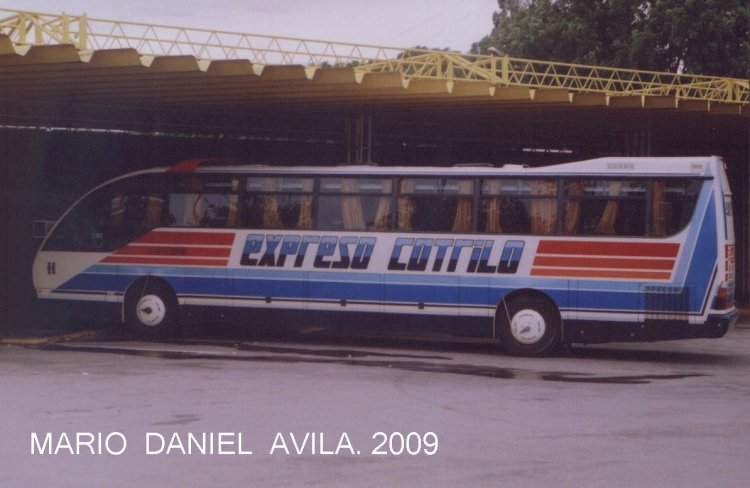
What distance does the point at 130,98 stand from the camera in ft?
74.6

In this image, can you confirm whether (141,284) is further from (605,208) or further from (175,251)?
(605,208)

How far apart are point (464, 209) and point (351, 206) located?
1.82m

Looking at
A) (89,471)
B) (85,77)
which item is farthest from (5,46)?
(89,471)

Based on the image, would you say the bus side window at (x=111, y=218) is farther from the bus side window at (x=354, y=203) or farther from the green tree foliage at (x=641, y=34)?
the green tree foliage at (x=641, y=34)

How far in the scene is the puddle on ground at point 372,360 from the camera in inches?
A: 572

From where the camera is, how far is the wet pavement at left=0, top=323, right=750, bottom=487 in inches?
332

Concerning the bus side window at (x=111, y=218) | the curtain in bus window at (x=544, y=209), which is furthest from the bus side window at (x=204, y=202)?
the curtain in bus window at (x=544, y=209)

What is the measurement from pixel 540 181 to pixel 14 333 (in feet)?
29.2

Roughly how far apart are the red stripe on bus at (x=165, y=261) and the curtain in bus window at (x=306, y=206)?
1.38 meters

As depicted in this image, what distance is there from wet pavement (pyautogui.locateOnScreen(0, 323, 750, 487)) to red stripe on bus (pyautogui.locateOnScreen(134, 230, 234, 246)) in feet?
7.28

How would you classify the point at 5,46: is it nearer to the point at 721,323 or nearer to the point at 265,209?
the point at 265,209

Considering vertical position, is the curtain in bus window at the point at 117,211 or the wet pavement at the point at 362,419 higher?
the curtain in bus window at the point at 117,211

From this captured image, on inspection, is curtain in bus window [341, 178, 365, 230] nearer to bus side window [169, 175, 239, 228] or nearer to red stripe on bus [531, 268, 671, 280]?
bus side window [169, 175, 239, 228]

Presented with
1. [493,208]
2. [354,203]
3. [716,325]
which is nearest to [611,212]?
[493,208]
